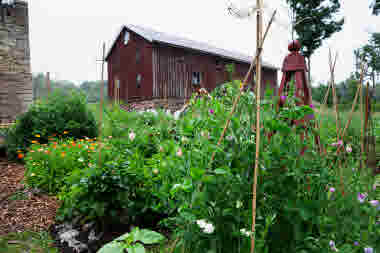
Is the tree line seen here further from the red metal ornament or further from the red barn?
the red metal ornament

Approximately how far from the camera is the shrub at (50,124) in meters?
4.38

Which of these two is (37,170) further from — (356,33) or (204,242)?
(356,33)

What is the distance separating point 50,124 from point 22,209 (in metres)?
2.27

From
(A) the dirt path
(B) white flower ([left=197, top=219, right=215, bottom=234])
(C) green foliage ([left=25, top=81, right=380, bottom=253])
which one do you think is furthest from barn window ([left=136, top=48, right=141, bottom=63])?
(B) white flower ([left=197, top=219, right=215, bottom=234])

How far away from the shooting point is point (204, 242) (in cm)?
115

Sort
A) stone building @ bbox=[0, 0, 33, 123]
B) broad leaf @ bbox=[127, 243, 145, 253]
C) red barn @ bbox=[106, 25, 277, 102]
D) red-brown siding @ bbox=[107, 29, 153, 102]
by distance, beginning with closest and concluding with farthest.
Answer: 1. broad leaf @ bbox=[127, 243, 145, 253]
2. stone building @ bbox=[0, 0, 33, 123]
3. red barn @ bbox=[106, 25, 277, 102]
4. red-brown siding @ bbox=[107, 29, 153, 102]

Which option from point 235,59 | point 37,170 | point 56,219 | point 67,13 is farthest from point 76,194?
point 67,13

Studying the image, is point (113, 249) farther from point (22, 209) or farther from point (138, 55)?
point (138, 55)

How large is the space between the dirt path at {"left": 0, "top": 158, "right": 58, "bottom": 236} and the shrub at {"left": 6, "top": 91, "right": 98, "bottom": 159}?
46.0 inches

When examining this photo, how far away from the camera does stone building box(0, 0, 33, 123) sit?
226 inches

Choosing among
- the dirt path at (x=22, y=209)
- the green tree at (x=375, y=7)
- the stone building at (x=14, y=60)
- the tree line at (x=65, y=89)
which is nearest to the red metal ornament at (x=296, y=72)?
the dirt path at (x=22, y=209)

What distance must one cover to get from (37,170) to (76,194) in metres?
1.34

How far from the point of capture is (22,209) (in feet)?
8.39

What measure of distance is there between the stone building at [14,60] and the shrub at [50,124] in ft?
5.31
